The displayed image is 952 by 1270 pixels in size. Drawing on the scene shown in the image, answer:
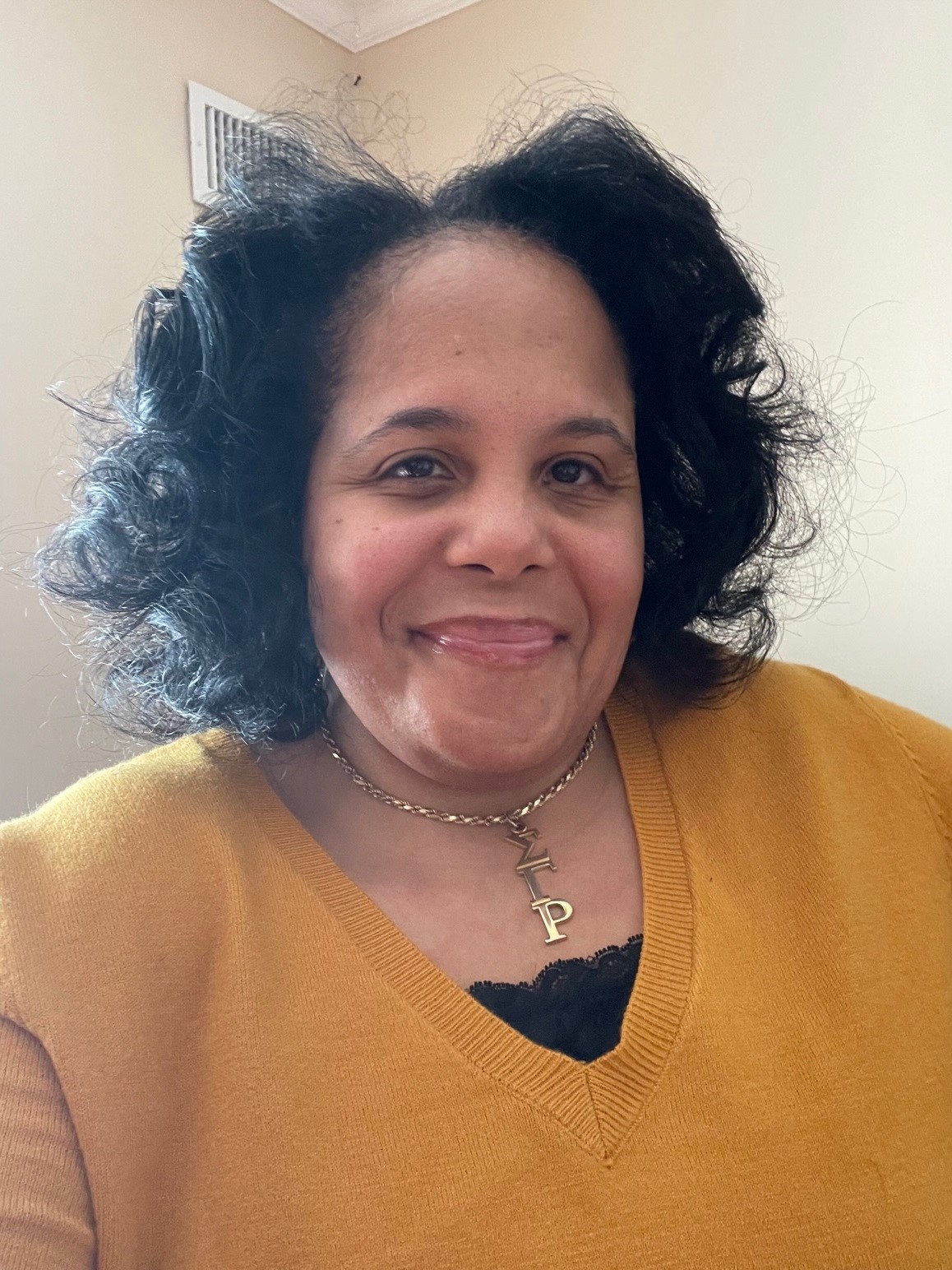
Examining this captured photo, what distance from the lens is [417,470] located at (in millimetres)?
869

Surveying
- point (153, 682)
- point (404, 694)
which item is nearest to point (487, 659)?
point (404, 694)

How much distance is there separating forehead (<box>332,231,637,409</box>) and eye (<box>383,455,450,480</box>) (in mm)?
65

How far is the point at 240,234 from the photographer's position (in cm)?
93

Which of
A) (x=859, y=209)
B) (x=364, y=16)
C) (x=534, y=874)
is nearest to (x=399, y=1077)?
(x=534, y=874)

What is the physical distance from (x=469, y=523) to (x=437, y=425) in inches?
3.6

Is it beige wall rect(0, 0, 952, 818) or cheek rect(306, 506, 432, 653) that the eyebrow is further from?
beige wall rect(0, 0, 952, 818)

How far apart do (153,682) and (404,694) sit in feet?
1.08

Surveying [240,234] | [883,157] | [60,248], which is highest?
[883,157]

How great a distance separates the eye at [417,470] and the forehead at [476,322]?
0.07 meters

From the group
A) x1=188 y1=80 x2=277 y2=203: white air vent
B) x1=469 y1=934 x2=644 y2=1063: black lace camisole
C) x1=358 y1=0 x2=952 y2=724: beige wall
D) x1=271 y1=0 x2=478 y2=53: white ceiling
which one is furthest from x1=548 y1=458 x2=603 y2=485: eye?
x1=271 y1=0 x2=478 y2=53: white ceiling

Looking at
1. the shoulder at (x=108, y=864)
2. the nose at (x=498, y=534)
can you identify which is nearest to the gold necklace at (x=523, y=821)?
the shoulder at (x=108, y=864)

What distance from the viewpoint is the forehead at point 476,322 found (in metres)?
0.85

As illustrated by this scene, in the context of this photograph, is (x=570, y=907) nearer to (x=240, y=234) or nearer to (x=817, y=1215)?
(x=817, y=1215)

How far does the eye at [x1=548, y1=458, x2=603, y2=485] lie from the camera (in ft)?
2.98
